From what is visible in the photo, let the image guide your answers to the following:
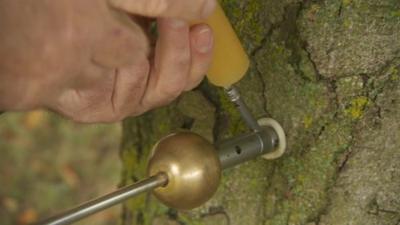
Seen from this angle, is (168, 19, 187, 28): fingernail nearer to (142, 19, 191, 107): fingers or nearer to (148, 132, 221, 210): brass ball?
(142, 19, 191, 107): fingers

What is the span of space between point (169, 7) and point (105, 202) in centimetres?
18

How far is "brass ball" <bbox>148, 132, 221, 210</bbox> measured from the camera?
23.3 inches

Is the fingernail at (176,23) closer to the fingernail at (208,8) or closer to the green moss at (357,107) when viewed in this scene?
the fingernail at (208,8)

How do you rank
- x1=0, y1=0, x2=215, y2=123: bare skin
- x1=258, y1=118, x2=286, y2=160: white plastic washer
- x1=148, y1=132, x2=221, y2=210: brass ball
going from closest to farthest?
1. x1=0, y1=0, x2=215, y2=123: bare skin
2. x1=148, y1=132, x2=221, y2=210: brass ball
3. x1=258, y1=118, x2=286, y2=160: white plastic washer

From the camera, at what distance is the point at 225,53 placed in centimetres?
61

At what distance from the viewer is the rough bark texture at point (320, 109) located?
2.08 feet

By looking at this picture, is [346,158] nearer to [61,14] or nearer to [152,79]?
[152,79]

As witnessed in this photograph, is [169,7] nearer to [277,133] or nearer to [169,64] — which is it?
[169,64]

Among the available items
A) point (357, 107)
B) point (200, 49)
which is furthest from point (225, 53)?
point (357, 107)

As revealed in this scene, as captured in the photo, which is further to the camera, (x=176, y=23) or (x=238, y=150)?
(x=238, y=150)

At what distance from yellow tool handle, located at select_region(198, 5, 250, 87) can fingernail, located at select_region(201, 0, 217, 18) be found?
0.04m

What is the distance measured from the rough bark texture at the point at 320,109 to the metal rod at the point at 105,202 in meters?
0.17

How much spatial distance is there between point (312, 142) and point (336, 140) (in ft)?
0.09

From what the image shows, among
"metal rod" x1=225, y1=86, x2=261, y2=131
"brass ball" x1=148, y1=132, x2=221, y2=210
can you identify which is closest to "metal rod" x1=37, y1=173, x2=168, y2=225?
"brass ball" x1=148, y1=132, x2=221, y2=210
